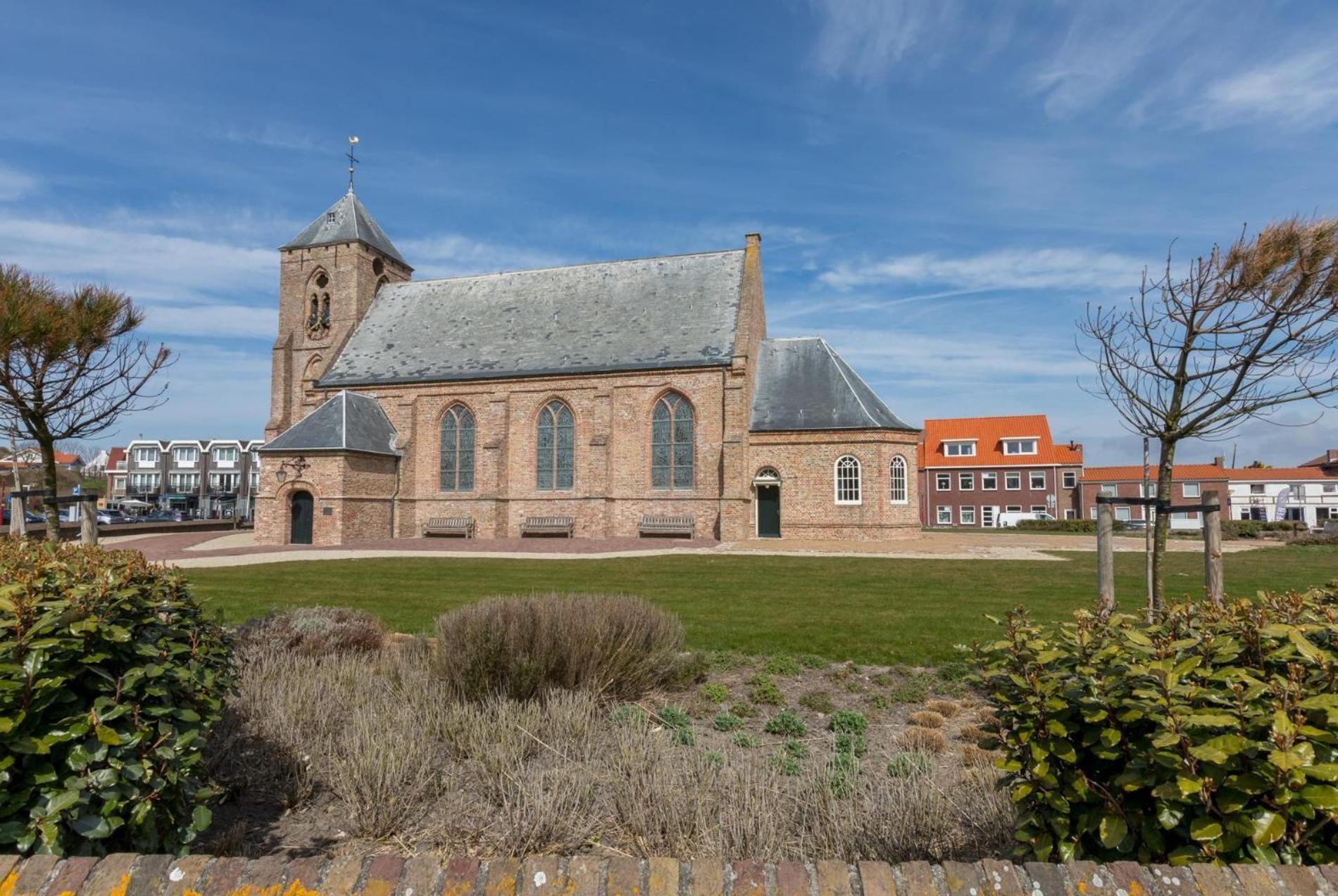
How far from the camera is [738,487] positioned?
29.8 m

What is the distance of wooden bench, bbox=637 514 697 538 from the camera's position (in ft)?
99.6

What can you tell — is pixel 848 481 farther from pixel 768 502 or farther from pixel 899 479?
pixel 768 502

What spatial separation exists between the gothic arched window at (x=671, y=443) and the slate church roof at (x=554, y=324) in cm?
163

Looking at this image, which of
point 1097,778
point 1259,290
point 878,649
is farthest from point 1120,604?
point 1097,778

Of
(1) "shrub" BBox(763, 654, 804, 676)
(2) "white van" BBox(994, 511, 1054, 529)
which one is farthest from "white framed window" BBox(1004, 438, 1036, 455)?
(1) "shrub" BBox(763, 654, 804, 676)

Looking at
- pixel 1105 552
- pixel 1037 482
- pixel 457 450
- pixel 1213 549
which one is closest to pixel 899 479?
pixel 457 450

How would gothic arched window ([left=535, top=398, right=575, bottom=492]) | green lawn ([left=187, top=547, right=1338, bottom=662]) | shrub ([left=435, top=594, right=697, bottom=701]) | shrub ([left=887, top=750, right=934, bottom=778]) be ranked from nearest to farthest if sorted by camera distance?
shrub ([left=887, top=750, right=934, bottom=778]) < shrub ([left=435, top=594, right=697, bottom=701]) < green lawn ([left=187, top=547, right=1338, bottom=662]) < gothic arched window ([left=535, top=398, right=575, bottom=492])

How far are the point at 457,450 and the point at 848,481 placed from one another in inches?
652

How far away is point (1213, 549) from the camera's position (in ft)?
24.6

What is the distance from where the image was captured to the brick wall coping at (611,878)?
2248 millimetres

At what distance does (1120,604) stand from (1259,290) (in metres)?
6.71

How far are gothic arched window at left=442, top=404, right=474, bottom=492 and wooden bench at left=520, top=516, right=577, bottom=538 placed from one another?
11.7 feet

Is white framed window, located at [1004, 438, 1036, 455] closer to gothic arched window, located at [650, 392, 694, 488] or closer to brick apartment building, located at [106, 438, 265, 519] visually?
gothic arched window, located at [650, 392, 694, 488]

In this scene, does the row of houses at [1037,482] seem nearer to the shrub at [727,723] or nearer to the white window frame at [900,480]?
the white window frame at [900,480]
